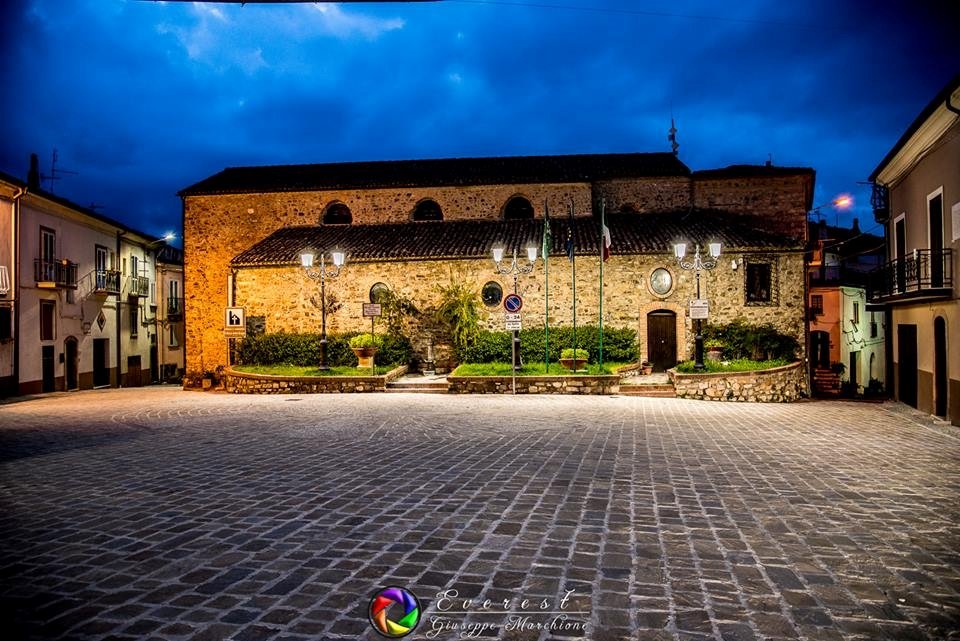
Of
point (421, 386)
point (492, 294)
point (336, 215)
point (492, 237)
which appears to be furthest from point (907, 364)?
point (336, 215)

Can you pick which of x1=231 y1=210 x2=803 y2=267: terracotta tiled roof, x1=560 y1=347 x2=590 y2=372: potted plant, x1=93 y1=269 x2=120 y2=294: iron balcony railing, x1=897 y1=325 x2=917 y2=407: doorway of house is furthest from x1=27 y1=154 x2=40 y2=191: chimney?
x1=897 y1=325 x2=917 y2=407: doorway of house

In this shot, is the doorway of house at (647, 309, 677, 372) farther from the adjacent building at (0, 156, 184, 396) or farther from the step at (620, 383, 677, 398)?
the adjacent building at (0, 156, 184, 396)

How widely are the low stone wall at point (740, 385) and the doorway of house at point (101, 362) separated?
26.4m

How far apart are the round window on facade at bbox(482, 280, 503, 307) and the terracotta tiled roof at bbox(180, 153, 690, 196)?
6243mm

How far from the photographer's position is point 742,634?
3.06m

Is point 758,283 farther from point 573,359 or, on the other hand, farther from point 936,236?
point 573,359

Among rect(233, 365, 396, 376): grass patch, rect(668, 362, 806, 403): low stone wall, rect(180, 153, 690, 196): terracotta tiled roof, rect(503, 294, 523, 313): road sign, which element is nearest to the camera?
rect(503, 294, 523, 313): road sign

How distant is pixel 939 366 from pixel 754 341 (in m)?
8.10

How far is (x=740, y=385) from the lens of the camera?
1816 centimetres

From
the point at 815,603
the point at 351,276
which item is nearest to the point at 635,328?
the point at 351,276

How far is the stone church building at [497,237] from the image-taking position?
23375 mm

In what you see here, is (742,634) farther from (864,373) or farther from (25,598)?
(864,373)

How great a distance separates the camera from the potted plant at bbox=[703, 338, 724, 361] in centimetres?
2088

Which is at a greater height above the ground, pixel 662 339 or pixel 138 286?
pixel 138 286
